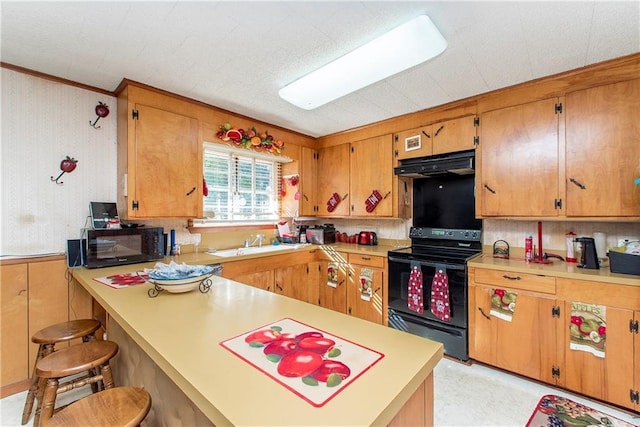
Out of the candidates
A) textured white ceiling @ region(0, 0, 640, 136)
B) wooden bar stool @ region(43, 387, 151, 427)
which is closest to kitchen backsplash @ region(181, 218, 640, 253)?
textured white ceiling @ region(0, 0, 640, 136)

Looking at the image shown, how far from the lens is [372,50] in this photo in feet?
5.71

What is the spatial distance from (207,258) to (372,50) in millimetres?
2165

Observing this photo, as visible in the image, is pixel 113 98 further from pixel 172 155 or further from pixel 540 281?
pixel 540 281

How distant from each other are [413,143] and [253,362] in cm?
278

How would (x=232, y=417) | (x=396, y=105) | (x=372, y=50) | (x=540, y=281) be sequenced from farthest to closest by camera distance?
1. (x=396, y=105)
2. (x=540, y=281)
3. (x=372, y=50)
4. (x=232, y=417)

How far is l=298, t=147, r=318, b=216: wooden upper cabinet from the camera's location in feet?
12.3

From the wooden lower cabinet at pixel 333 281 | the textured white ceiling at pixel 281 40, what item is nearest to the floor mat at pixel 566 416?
the wooden lower cabinet at pixel 333 281

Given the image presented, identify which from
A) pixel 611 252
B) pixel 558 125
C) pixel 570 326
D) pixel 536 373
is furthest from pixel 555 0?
pixel 536 373

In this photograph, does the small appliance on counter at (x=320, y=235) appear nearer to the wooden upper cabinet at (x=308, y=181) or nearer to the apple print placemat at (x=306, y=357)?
the wooden upper cabinet at (x=308, y=181)

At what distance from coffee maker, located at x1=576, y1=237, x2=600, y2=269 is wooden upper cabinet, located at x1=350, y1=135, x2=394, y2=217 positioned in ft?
5.37

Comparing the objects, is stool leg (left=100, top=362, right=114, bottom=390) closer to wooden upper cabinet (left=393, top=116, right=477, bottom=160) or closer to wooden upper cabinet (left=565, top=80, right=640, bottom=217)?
wooden upper cabinet (left=393, top=116, right=477, bottom=160)

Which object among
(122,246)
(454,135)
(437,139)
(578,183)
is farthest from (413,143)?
(122,246)

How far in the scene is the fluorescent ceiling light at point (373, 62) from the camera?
5.19 feet

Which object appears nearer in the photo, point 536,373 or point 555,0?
point 555,0
